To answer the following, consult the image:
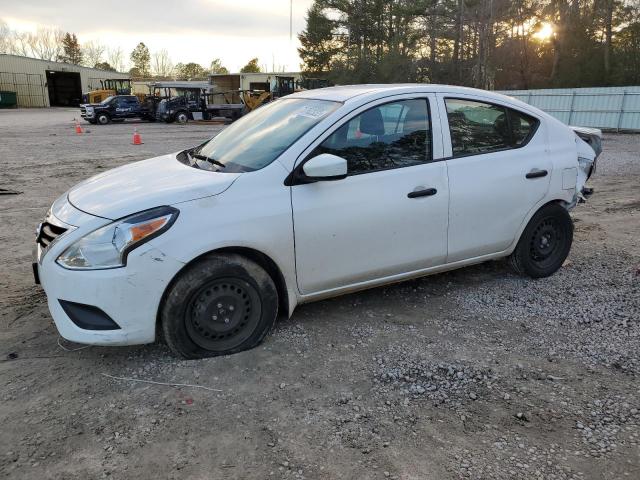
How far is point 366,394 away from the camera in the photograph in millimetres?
3031

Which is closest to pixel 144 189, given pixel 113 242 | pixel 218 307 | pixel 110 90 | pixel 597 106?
pixel 113 242

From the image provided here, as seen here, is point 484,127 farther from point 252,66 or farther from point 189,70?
point 189,70

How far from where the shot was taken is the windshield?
3666 mm

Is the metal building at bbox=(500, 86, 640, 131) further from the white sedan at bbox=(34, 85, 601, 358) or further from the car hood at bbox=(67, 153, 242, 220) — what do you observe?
the car hood at bbox=(67, 153, 242, 220)

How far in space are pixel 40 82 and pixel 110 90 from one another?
2618 cm

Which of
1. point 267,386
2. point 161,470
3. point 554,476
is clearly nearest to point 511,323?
point 554,476

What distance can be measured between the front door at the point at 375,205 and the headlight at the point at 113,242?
0.91 meters

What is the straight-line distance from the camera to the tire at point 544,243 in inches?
183

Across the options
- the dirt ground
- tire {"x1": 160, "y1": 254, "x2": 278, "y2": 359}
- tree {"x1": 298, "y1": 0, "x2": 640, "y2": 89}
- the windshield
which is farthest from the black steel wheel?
tree {"x1": 298, "y1": 0, "x2": 640, "y2": 89}

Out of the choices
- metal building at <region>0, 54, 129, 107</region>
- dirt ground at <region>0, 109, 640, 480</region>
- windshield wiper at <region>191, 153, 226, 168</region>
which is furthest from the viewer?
metal building at <region>0, 54, 129, 107</region>

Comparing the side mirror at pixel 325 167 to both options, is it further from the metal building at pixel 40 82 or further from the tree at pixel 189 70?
the tree at pixel 189 70

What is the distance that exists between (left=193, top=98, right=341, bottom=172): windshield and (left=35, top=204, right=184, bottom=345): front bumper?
3.09ft

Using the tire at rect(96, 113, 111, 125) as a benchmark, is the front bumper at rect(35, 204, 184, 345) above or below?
below

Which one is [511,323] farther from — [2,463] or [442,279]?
[2,463]
